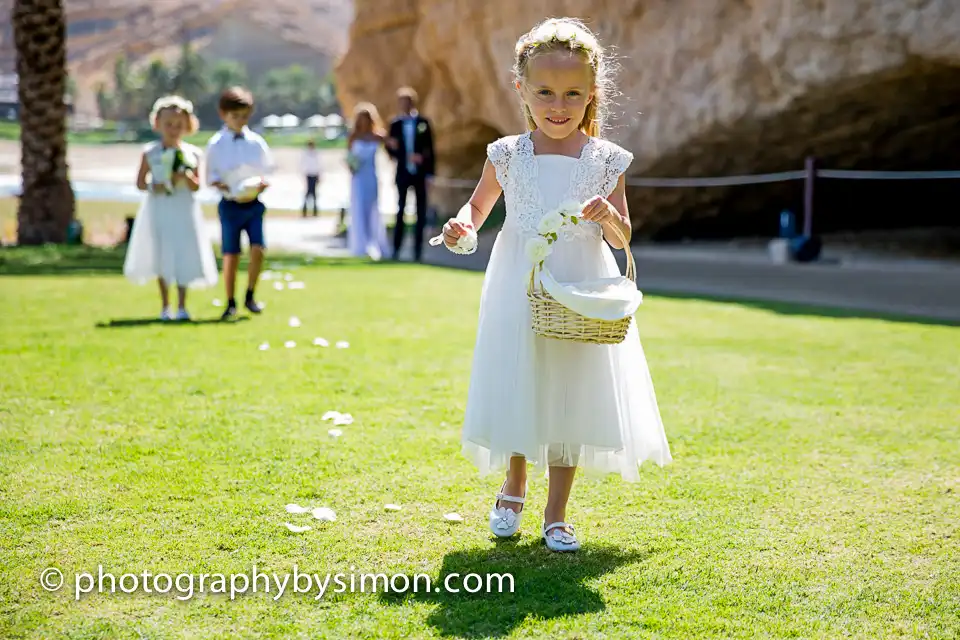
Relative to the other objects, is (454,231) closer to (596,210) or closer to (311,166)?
(596,210)

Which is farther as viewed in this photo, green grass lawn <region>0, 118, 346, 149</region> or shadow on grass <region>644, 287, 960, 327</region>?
green grass lawn <region>0, 118, 346, 149</region>

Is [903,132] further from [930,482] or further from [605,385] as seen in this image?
[605,385]

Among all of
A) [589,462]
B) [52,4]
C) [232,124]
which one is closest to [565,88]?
[589,462]

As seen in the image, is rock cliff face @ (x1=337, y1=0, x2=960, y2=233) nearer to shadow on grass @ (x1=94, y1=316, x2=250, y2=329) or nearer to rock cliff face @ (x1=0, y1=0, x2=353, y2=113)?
shadow on grass @ (x1=94, y1=316, x2=250, y2=329)

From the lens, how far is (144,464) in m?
4.45

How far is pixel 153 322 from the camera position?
8.37m

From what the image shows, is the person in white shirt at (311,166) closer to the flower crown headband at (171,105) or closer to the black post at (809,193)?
the black post at (809,193)

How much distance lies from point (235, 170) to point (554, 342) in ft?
17.3

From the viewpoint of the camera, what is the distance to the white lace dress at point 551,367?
3.60m

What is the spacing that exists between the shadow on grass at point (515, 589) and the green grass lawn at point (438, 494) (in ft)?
0.04

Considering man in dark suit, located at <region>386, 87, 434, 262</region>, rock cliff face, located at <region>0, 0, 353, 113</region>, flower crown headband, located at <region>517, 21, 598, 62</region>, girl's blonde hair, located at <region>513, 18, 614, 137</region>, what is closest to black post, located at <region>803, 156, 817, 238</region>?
man in dark suit, located at <region>386, 87, 434, 262</region>

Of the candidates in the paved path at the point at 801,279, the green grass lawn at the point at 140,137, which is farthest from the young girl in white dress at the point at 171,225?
the green grass lawn at the point at 140,137

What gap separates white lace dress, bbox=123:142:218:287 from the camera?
27.5ft

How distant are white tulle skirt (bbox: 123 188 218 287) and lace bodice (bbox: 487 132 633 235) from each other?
5119 millimetres
